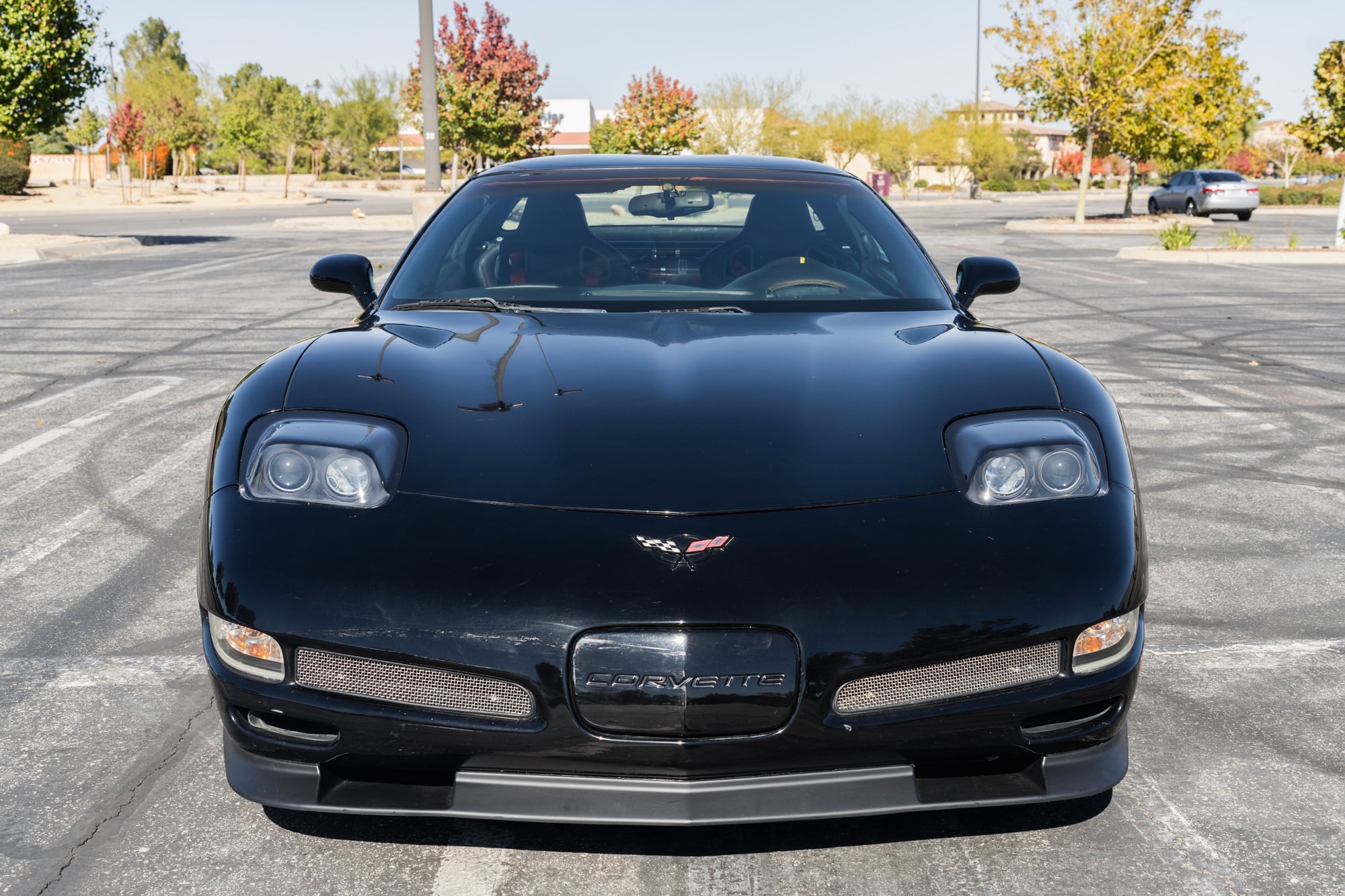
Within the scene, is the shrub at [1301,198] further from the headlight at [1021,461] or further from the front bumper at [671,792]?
the front bumper at [671,792]

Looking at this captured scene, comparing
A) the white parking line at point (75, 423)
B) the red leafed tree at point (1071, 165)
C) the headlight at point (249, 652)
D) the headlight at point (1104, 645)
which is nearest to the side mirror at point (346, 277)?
the headlight at point (249, 652)

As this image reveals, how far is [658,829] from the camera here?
265 centimetres

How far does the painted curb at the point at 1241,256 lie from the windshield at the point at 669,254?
17.8 metres

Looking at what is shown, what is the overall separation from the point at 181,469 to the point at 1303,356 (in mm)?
8401

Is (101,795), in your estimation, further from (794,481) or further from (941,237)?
(941,237)

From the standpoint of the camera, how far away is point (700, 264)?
154 inches

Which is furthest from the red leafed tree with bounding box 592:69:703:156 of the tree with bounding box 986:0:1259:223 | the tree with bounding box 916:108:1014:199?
the tree with bounding box 916:108:1014:199

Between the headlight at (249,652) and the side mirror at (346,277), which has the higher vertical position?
the side mirror at (346,277)

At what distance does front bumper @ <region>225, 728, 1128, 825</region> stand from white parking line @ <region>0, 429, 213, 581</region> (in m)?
2.75

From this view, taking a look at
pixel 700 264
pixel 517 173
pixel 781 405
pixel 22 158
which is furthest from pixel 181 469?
pixel 22 158

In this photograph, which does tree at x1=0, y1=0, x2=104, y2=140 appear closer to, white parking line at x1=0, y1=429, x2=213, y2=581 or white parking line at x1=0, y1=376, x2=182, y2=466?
white parking line at x1=0, y1=376, x2=182, y2=466

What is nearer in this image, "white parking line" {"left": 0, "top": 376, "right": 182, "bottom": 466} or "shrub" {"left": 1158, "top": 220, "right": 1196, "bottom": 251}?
"white parking line" {"left": 0, "top": 376, "right": 182, "bottom": 466}

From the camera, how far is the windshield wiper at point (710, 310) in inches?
132

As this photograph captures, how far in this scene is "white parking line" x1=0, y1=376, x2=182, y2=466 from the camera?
251 inches
